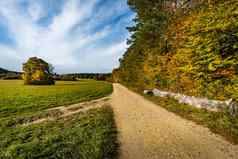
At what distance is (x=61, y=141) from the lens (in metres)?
6.08

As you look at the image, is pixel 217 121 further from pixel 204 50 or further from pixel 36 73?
pixel 36 73

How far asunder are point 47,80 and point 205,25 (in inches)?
2013

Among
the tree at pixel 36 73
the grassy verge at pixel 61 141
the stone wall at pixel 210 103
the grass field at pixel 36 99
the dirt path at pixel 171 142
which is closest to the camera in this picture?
the dirt path at pixel 171 142

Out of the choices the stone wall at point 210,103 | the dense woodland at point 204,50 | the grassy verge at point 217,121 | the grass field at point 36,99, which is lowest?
the grass field at point 36,99

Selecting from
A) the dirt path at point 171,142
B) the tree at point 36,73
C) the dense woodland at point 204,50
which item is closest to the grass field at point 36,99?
the dirt path at point 171,142

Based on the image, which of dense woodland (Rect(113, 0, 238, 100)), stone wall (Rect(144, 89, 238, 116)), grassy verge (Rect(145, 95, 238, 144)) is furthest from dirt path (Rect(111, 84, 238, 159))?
dense woodland (Rect(113, 0, 238, 100))

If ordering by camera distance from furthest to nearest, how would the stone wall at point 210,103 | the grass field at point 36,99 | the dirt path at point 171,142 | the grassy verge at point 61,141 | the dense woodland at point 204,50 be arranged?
the grass field at point 36,99 → the dense woodland at point 204,50 → the stone wall at point 210,103 → the grassy verge at point 61,141 → the dirt path at point 171,142

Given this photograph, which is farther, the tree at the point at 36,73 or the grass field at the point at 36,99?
the tree at the point at 36,73

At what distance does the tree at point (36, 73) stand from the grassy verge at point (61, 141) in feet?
157

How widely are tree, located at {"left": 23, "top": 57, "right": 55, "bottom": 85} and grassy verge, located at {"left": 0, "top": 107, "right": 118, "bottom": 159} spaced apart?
157ft

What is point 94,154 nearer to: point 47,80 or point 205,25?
point 205,25

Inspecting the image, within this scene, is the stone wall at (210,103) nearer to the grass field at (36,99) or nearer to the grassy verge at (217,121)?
the grassy verge at (217,121)

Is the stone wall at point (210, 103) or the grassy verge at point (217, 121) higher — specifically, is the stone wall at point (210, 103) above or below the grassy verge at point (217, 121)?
above

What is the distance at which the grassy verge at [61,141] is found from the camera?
5.05 metres
